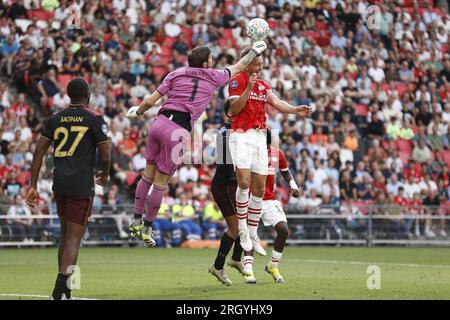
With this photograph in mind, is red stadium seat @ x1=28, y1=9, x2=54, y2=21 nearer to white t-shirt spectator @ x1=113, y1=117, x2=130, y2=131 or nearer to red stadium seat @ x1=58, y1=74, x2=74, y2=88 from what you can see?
red stadium seat @ x1=58, y1=74, x2=74, y2=88

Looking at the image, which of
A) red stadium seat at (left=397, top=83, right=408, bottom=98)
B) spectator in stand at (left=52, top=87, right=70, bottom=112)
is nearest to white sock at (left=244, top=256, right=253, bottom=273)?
spectator in stand at (left=52, top=87, right=70, bottom=112)

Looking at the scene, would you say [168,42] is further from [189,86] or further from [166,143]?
[166,143]

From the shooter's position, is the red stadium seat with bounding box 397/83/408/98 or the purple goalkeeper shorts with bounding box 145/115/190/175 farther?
the red stadium seat with bounding box 397/83/408/98

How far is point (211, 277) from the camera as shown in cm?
1772

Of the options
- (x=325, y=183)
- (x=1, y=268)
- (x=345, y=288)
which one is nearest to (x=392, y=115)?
(x=325, y=183)

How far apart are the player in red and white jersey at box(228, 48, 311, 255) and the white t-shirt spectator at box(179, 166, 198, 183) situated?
12641mm

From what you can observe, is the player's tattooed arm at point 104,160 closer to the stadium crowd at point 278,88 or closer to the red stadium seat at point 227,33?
the stadium crowd at point 278,88

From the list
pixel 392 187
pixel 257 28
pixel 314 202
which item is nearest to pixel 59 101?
pixel 314 202

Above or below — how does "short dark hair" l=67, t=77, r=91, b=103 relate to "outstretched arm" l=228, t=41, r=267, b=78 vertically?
below

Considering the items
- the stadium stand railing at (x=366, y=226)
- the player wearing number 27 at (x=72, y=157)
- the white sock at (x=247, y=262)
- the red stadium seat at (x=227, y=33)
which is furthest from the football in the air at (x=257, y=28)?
the red stadium seat at (x=227, y=33)

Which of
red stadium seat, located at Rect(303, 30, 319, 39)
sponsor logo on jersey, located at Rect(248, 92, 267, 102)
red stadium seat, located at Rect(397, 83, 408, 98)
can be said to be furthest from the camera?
red stadium seat, located at Rect(397, 83, 408, 98)

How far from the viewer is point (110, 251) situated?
26.2 metres

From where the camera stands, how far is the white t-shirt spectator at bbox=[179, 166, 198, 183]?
29.2 meters

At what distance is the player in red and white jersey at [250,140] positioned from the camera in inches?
630
